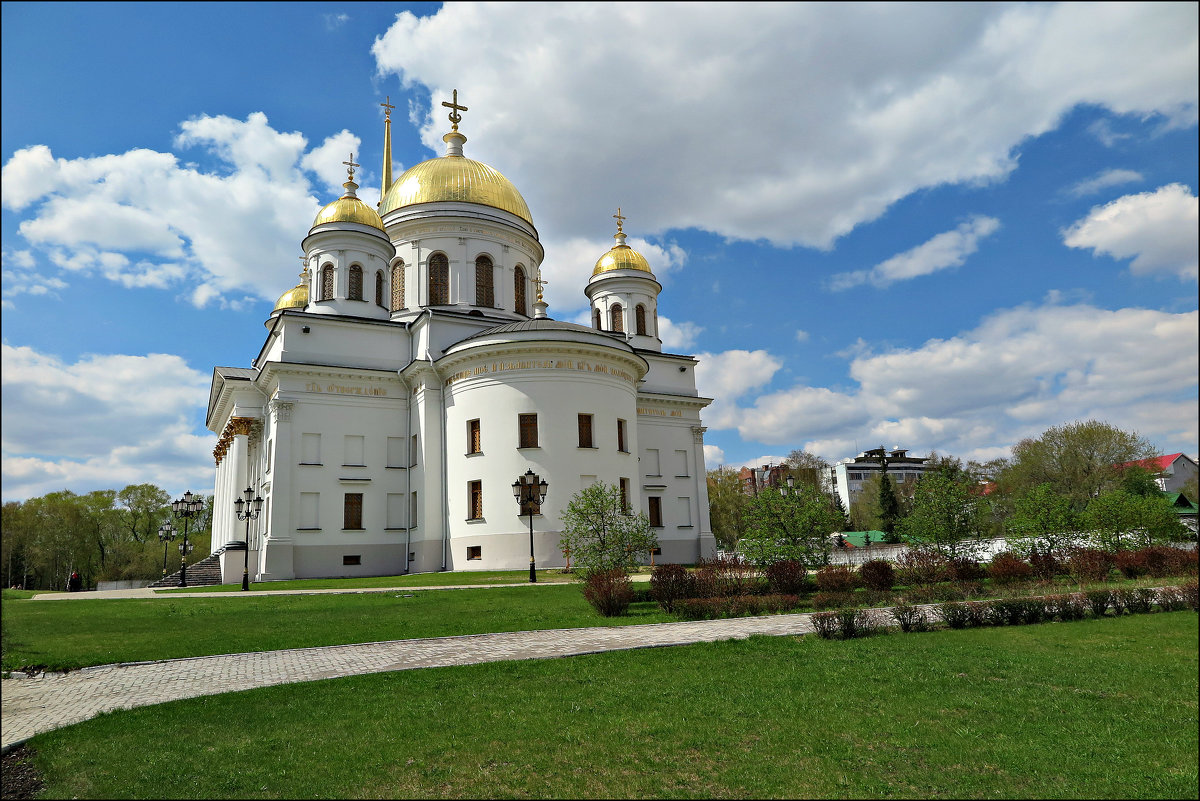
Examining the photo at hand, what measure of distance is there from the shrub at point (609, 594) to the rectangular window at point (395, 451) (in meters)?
20.8

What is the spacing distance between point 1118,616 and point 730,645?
6227mm

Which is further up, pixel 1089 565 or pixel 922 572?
pixel 1089 565

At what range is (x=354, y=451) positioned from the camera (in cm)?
3397

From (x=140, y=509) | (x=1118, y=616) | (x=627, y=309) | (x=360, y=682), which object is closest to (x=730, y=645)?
(x=360, y=682)

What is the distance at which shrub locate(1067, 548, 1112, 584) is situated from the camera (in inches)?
555

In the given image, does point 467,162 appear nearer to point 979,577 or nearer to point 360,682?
point 979,577

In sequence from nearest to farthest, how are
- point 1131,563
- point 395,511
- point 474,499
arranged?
point 1131,563
point 474,499
point 395,511

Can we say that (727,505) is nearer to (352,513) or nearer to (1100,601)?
(352,513)

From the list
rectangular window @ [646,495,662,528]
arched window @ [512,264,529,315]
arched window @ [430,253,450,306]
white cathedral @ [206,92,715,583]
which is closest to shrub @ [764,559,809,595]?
white cathedral @ [206,92,715,583]

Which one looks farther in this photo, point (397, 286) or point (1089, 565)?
point (397, 286)

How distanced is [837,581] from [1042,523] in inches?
280

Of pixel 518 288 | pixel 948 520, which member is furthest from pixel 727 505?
pixel 948 520

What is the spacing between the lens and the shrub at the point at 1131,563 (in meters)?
10.2

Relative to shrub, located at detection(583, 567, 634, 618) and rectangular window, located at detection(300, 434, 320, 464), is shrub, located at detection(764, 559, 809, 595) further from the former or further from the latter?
rectangular window, located at detection(300, 434, 320, 464)
